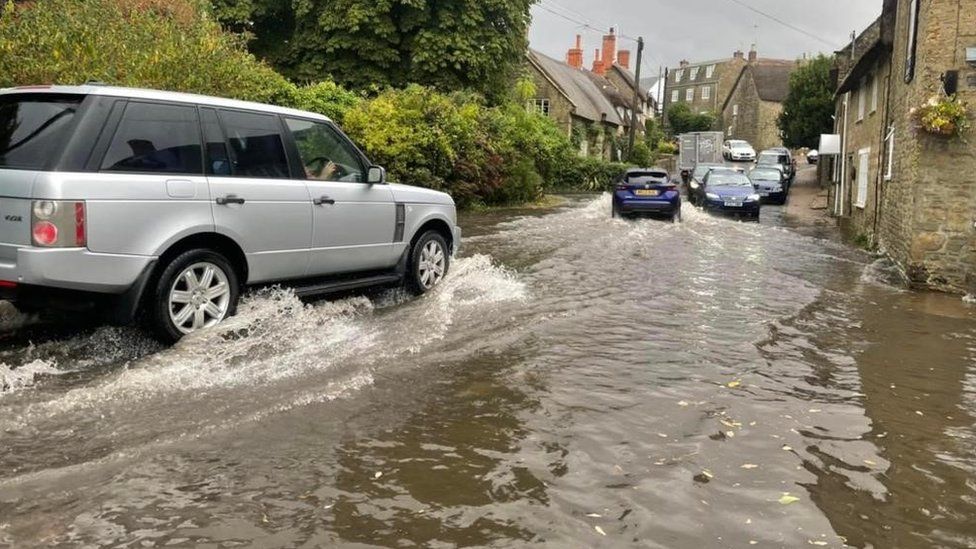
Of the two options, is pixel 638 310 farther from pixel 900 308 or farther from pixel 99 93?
pixel 99 93

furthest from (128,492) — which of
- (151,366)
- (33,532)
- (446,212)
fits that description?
(446,212)

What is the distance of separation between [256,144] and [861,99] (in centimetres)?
1986

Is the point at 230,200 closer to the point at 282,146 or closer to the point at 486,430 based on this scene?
the point at 282,146

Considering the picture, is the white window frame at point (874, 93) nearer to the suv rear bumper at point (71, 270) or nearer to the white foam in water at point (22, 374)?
the suv rear bumper at point (71, 270)

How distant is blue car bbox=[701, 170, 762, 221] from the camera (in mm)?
23422

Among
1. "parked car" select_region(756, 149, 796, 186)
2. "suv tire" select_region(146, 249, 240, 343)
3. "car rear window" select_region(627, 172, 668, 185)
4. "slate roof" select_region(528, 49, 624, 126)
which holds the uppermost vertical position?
"slate roof" select_region(528, 49, 624, 126)

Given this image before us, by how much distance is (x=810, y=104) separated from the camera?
44.0 metres

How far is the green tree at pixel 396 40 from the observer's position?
87.8 ft

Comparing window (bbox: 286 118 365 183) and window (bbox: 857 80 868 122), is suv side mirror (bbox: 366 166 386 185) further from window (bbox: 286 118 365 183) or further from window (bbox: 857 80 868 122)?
window (bbox: 857 80 868 122)

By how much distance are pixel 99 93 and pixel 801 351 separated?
20.2 feet

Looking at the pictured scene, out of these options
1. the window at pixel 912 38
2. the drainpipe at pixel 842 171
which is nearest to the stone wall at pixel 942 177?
the window at pixel 912 38

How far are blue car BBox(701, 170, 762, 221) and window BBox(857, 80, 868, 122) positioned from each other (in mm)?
3537

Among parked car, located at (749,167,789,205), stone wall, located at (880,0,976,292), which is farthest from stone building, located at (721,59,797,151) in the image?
stone wall, located at (880,0,976,292)

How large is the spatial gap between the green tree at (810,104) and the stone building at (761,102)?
2267cm
